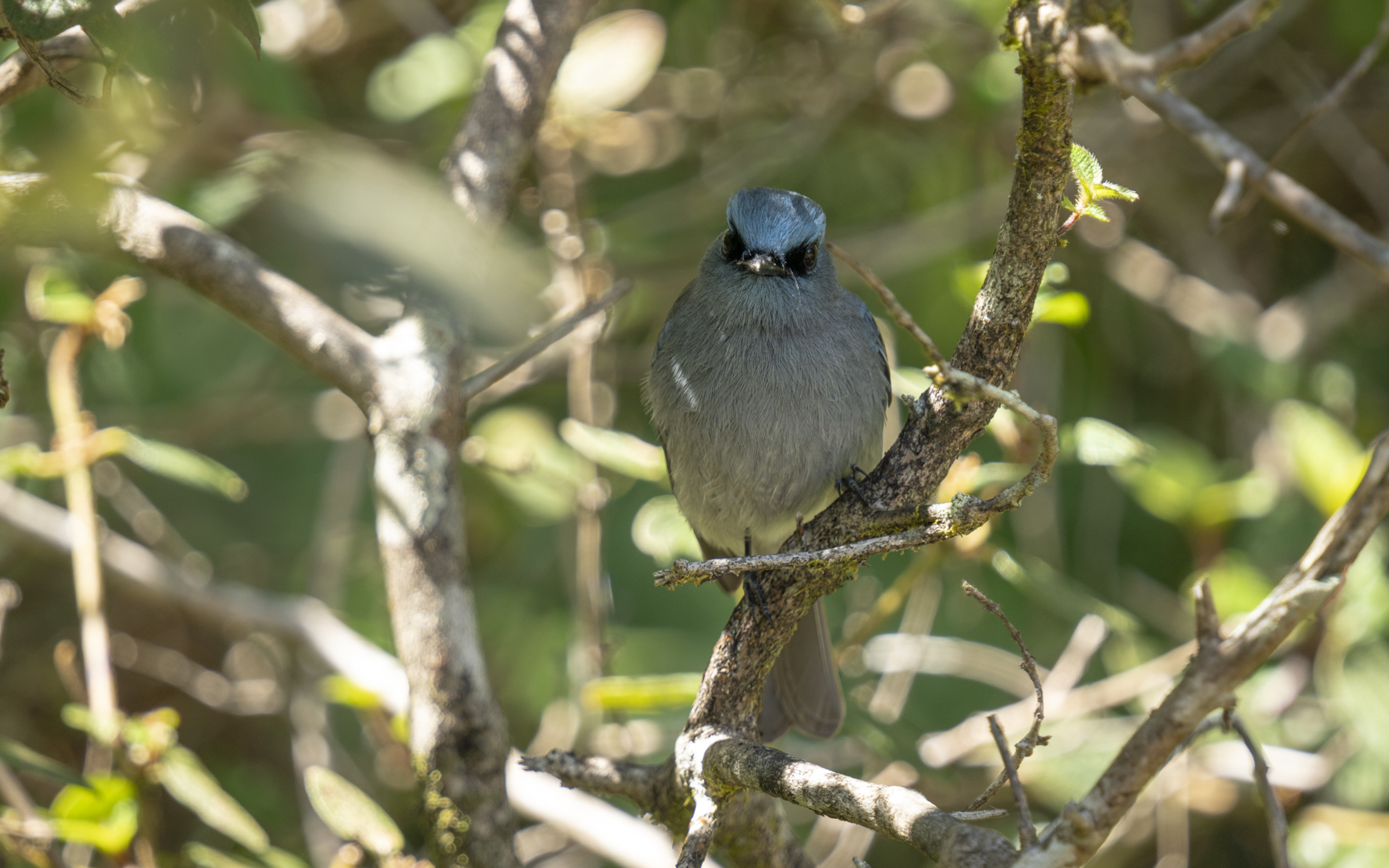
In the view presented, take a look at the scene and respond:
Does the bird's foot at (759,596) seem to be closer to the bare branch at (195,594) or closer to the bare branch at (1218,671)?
the bare branch at (1218,671)

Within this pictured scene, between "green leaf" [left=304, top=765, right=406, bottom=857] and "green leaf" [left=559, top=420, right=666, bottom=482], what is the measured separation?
4.00 feet

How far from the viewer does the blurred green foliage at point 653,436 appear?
3.67 m

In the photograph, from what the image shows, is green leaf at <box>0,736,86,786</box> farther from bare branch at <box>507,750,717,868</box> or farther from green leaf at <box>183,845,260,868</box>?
bare branch at <box>507,750,717,868</box>

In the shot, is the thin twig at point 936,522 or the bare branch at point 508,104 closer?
the thin twig at point 936,522

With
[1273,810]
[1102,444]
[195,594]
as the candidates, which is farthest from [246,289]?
[1273,810]

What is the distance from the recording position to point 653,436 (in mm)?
5051

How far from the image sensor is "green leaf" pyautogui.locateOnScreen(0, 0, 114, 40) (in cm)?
184

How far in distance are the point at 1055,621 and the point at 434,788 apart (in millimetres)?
3062

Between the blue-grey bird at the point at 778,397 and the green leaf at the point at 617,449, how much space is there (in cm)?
10

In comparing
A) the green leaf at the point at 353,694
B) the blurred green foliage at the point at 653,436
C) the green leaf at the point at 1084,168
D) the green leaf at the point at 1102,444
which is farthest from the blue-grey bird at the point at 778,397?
the green leaf at the point at 1084,168

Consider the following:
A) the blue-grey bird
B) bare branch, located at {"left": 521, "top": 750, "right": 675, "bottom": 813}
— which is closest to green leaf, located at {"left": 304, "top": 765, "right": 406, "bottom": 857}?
bare branch, located at {"left": 521, "top": 750, "right": 675, "bottom": 813}

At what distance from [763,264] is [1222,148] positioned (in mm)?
1886

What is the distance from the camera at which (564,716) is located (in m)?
4.09

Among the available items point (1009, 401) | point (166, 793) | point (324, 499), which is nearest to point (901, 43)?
point (324, 499)
